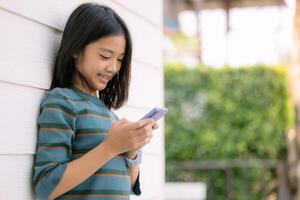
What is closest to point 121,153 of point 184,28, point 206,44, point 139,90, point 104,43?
point 104,43

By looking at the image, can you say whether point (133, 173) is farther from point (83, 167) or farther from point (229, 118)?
point (229, 118)

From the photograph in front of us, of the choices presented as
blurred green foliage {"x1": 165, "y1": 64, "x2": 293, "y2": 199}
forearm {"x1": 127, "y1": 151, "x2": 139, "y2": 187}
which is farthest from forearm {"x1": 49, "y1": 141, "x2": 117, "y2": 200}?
blurred green foliage {"x1": 165, "y1": 64, "x2": 293, "y2": 199}

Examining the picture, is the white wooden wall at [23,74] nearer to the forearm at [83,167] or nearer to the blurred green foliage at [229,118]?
the forearm at [83,167]

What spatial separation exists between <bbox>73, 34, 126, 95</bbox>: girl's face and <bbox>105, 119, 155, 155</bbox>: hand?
9.4 inches

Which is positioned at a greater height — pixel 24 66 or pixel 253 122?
pixel 24 66

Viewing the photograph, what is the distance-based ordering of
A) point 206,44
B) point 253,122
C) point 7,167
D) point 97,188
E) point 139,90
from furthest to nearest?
point 206,44, point 253,122, point 139,90, point 97,188, point 7,167

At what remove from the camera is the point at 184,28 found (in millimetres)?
19078

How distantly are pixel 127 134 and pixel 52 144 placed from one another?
0.20 metres

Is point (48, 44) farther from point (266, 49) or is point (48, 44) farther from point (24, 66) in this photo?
point (266, 49)

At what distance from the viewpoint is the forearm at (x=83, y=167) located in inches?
70.7

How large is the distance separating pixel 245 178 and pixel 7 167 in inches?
248

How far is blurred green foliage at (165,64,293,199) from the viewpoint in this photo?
774 centimetres

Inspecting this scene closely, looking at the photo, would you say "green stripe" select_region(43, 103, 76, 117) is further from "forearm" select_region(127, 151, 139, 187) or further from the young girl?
"forearm" select_region(127, 151, 139, 187)

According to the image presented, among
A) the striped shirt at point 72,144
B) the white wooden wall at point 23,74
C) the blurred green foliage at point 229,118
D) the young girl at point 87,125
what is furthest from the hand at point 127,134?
the blurred green foliage at point 229,118
